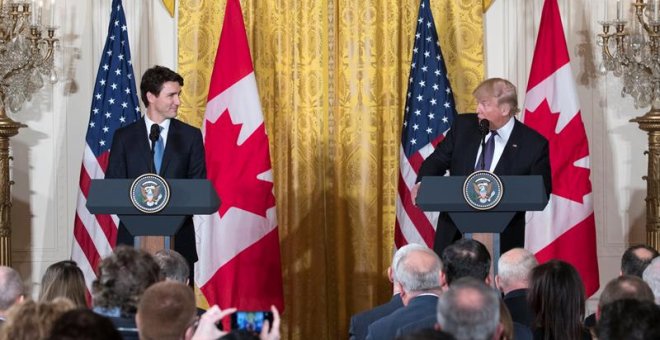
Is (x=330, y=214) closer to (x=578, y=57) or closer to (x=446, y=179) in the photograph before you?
(x=578, y=57)

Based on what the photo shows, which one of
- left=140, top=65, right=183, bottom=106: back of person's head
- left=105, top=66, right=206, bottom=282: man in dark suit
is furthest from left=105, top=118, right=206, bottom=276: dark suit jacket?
left=140, top=65, right=183, bottom=106: back of person's head

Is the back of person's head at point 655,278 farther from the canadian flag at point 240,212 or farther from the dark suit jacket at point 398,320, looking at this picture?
the canadian flag at point 240,212

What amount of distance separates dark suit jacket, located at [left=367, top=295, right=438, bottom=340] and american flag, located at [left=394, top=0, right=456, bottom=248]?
12.3ft

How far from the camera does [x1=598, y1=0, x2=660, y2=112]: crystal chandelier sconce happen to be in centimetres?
788

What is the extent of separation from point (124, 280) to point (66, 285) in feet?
2.60

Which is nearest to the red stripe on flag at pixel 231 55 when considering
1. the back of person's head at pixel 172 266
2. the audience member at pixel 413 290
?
the back of person's head at pixel 172 266

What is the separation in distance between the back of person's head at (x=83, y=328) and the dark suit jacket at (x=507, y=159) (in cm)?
358

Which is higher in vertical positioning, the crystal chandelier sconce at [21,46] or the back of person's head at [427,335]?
the crystal chandelier sconce at [21,46]

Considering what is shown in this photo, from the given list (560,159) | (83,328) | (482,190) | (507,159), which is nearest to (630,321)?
(83,328)

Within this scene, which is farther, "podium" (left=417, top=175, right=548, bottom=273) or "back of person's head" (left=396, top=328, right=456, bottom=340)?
"podium" (left=417, top=175, right=548, bottom=273)

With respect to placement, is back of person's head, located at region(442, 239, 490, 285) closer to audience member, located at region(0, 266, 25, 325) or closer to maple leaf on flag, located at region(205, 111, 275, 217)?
audience member, located at region(0, 266, 25, 325)

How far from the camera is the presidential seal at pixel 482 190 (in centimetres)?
570

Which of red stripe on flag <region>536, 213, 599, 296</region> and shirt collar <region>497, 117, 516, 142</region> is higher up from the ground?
shirt collar <region>497, 117, 516, 142</region>

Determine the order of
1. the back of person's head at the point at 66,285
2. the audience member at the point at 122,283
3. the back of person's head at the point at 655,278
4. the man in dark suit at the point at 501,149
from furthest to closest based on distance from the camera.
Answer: the man in dark suit at the point at 501,149, the back of person's head at the point at 655,278, the back of person's head at the point at 66,285, the audience member at the point at 122,283
